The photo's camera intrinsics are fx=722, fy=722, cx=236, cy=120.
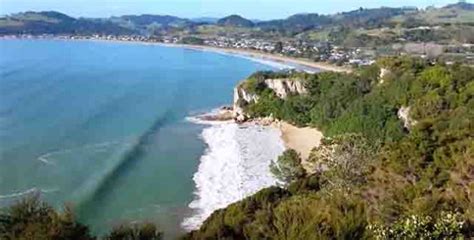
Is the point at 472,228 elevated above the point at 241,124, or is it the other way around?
the point at 472,228

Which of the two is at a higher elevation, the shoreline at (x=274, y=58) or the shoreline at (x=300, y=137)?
the shoreline at (x=300, y=137)

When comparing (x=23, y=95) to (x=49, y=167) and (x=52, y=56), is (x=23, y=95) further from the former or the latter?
(x=52, y=56)

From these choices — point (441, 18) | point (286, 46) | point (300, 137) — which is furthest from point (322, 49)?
point (300, 137)

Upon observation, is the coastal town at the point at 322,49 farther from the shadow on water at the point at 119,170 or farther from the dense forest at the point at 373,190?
the shadow on water at the point at 119,170

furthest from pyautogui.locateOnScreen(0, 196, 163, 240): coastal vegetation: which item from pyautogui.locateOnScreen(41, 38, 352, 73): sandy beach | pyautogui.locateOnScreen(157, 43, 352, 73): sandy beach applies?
pyautogui.locateOnScreen(157, 43, 352, 73): sandy beach

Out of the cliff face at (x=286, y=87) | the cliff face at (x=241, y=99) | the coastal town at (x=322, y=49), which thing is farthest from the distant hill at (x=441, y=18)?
the cliff face at (x=241, y=99)

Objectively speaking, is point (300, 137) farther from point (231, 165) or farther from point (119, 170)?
point (119, 170)

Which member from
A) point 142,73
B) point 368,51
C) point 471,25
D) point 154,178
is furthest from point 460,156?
point 471,25
